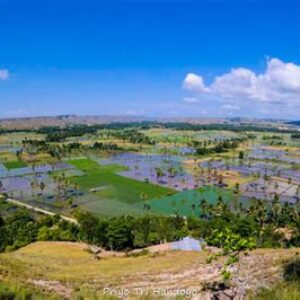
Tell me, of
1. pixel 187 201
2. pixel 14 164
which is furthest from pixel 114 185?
pixel 14 164

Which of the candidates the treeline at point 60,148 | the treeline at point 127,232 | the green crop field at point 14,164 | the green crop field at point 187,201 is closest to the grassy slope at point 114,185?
the green crop field at point 187,201

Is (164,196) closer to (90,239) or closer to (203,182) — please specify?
(203,182)

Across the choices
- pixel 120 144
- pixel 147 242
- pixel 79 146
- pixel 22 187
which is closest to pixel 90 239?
pixel 147 242

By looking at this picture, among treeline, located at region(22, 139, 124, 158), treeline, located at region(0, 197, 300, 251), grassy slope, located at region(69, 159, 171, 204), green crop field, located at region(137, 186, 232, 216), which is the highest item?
treeline, located at region(22, 139, 124, 158)

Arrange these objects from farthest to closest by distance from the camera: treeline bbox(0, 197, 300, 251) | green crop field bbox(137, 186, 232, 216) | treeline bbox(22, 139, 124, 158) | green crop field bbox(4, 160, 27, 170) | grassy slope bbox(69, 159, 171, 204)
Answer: treeline bbox(22, 139, 124, 158)
green crop field bbox(4, 160, 27, 170)
grassy slope bbox(69, 159, 171, 204)
green crop field bbox(137, 186, 232, 216)
treeline bbox(0, 197, 300, 251)

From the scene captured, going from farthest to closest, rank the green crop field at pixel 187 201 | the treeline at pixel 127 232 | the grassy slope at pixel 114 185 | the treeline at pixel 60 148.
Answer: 1. the treeline at pixel 60 148
2. the grassy slope at pixel 114 185
3. the green crop field at pixel 187 201
4. the treeline at pixel 127 232

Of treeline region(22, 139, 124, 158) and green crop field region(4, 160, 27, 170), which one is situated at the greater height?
treeline region(22, 139, 124, 158)

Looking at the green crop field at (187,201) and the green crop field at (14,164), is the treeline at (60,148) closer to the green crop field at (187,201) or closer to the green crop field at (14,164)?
the green crop field at (14,164)

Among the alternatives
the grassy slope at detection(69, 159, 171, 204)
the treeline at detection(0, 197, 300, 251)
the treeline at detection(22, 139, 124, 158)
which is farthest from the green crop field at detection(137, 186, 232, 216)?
the treeline at detection(22, 139, 124, 158)

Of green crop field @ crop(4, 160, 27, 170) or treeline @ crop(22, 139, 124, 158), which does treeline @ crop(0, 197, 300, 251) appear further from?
treeline @ crop(22, 139, 124, 158)
